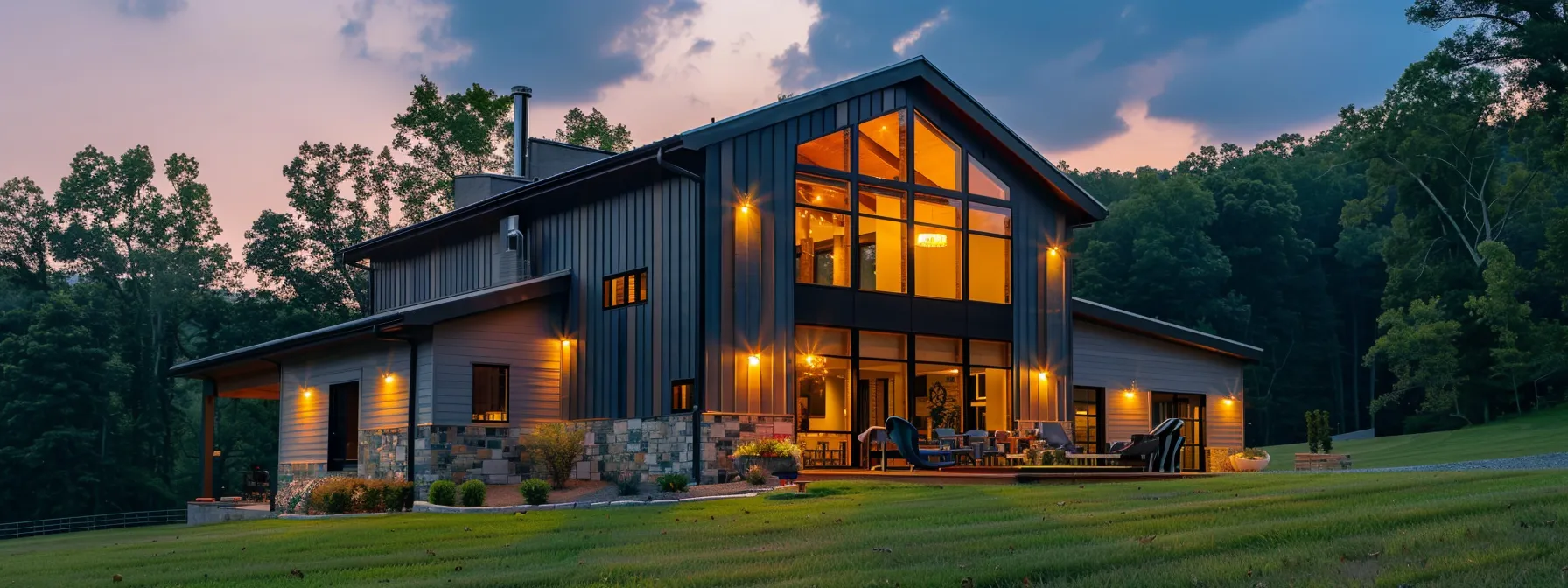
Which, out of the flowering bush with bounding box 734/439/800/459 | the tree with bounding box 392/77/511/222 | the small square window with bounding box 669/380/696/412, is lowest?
the flowering bush with bounding box 734/439/800/459

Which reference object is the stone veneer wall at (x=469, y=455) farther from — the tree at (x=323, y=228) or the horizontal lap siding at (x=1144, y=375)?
the tree at (x=323, y=228)

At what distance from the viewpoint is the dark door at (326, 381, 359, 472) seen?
23.3m

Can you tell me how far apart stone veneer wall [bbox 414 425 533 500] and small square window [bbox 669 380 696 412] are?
2844mm

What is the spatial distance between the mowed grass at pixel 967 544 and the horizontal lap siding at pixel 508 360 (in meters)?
6.93

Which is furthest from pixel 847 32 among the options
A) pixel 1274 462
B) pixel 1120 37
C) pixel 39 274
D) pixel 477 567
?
pixel 477 567

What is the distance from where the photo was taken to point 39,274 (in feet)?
148

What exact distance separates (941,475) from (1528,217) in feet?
129

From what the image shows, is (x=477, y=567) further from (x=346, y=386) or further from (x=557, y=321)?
(x=346, y=386)

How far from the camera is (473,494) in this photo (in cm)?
1675

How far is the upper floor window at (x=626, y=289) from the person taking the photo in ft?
67.1

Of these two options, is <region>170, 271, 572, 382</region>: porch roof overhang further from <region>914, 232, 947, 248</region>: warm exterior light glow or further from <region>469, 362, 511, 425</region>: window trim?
<region>914, 232, 947, 248</region>: warm exterior light glow

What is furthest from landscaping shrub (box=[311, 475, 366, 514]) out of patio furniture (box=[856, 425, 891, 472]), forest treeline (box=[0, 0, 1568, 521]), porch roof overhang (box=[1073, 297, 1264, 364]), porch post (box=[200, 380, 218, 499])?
forest treeline (box=[0, 0, 1568, 521])

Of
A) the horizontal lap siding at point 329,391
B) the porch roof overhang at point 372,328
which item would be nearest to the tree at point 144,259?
the porch roof overhang at point 372,328

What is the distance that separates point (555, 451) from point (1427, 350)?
1295 inches
